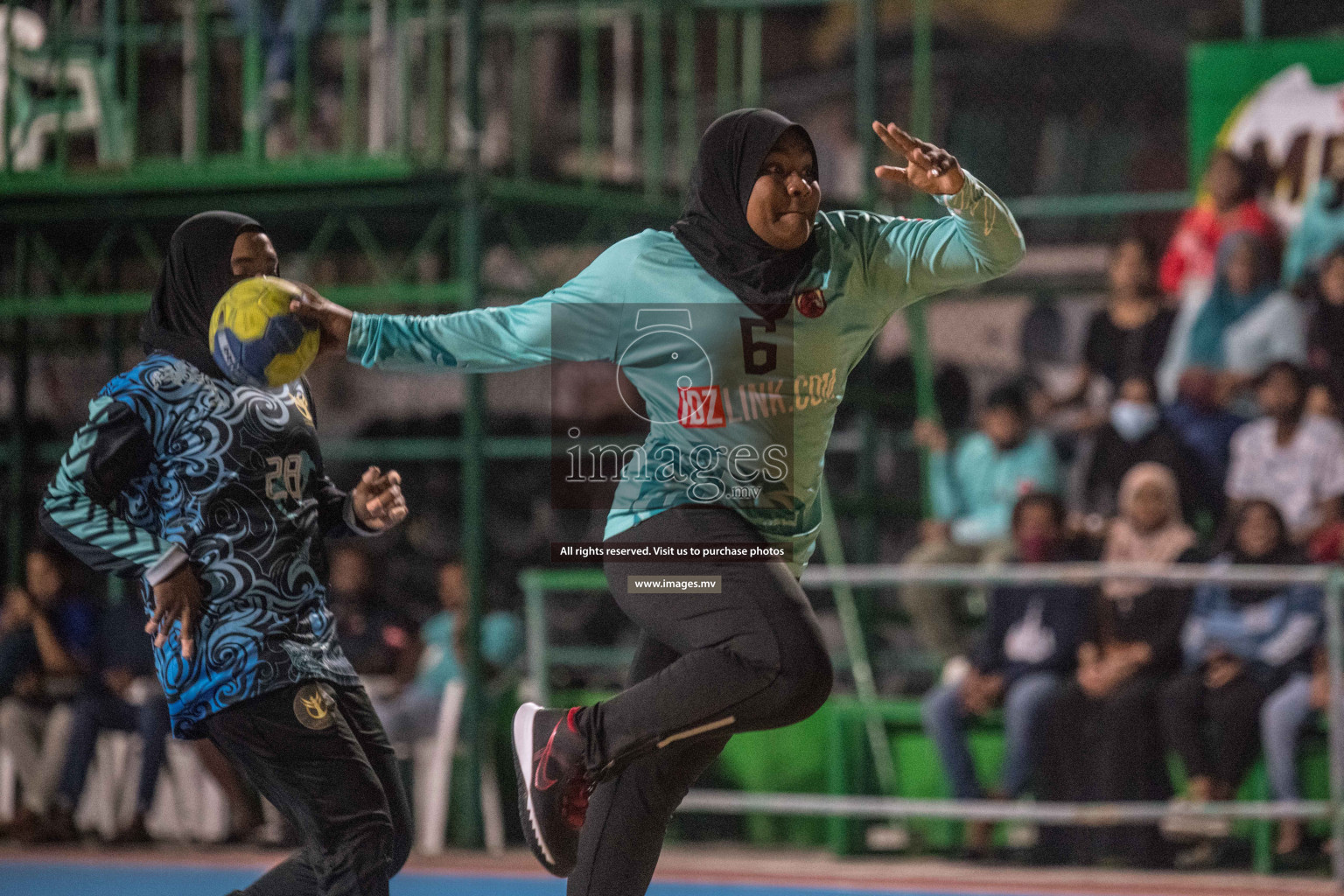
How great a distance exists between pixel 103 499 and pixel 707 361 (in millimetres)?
1388

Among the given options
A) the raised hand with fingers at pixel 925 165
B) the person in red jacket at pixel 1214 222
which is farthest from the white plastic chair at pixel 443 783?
the raised hand with fingers at pixel 925 165

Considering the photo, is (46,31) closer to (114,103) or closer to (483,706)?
(114,103)

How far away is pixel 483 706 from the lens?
914cm

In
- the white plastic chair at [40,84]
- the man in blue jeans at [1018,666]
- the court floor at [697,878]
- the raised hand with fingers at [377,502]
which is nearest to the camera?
the raised hand with fingers at [377,502]

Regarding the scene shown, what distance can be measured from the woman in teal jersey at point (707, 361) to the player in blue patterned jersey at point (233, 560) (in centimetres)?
41

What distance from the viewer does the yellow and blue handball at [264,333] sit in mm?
3889

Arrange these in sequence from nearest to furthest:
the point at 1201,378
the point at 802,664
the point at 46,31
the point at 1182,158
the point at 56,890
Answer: the point at 802,664, the point at 56,890, the point at 1201,378, the point at 46,31, the point at 1182,158

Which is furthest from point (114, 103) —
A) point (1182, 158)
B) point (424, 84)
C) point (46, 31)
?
point (1182, 158)

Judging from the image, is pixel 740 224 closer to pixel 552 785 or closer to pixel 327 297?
pixel 552 785

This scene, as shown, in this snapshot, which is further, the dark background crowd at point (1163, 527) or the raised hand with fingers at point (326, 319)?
the dark background crowd at point (1163, 527)

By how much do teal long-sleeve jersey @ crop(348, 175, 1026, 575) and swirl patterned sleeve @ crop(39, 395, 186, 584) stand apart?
0.63 metres

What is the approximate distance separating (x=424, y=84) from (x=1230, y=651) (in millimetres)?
7600

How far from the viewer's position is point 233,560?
167 inches

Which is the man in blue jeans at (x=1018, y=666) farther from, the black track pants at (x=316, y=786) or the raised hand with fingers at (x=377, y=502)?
the black track pants at (x=316, y=786)
